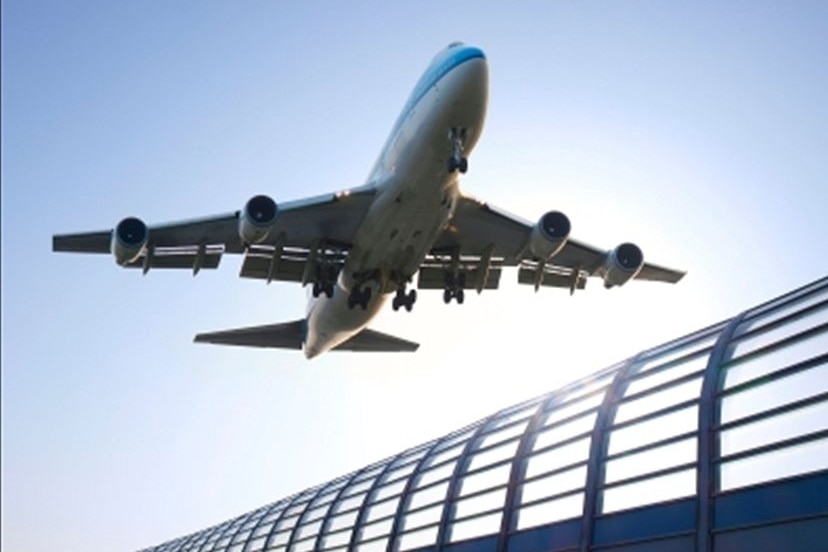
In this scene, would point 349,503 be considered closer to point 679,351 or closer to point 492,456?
point 492,456

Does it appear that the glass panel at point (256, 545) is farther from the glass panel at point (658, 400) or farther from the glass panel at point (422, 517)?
the glass panel at point (658, 400)

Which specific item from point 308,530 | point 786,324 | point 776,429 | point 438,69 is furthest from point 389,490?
point 776,429

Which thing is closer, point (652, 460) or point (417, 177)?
point (652, 460)

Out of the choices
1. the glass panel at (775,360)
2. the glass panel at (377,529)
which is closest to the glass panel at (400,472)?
the glass panel at (377,529)

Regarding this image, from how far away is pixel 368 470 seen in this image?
102 ft

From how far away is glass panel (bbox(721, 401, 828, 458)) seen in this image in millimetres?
13406

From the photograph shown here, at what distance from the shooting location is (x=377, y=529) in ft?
85.2

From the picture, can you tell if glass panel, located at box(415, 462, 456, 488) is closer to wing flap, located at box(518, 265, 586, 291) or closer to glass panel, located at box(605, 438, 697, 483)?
glass panel, located at box(605, 438, 697, 483)

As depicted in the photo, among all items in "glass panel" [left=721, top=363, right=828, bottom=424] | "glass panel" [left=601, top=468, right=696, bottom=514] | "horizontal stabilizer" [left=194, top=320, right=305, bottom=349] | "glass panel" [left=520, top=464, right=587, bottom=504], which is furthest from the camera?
"horizontal stabilizer" [left=194, top=320, right=305, bottom=349]

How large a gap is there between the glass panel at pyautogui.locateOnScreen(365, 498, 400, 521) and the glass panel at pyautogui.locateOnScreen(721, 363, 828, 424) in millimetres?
12486

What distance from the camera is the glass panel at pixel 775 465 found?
42.8 feet

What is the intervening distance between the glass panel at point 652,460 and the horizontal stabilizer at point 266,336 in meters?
24.4

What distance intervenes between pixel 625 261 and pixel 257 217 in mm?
13582

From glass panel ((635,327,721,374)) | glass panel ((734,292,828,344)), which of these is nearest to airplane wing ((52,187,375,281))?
glass panel ((635,327,721,374))
